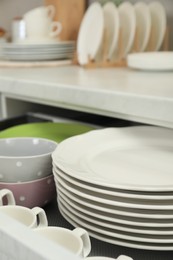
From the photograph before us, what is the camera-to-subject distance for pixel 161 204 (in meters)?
0.54

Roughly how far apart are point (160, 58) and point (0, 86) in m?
0.44

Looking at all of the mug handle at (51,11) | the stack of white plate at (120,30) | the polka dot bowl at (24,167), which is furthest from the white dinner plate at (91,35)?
the polka dot bowl at (24,167)

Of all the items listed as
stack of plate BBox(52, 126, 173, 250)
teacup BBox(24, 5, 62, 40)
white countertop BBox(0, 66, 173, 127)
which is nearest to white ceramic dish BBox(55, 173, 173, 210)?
stack of plate BBox(52, 126, 173, 250)

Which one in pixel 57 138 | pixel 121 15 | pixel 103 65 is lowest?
pixel 57 138

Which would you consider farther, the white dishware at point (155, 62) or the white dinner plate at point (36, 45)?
the white dinner plate at point (36, 45)

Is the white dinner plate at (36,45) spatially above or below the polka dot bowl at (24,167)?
above

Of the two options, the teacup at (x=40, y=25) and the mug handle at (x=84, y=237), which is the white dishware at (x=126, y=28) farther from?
the mug handle at (x=84, y=237)

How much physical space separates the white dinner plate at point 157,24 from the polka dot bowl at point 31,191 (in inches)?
29.7

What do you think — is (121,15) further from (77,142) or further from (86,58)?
(77,142)

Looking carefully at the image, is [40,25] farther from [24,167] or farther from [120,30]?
[24,167]

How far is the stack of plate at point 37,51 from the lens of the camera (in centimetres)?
134

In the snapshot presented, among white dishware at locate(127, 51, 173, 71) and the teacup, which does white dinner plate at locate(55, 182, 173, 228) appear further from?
the teacup

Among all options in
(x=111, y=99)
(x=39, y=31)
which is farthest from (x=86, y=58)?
(x=111, y=99)

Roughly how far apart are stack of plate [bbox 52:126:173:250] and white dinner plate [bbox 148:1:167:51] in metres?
0.61
